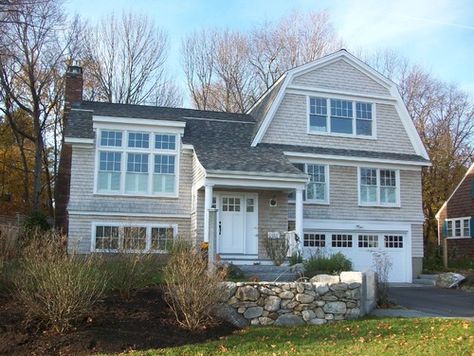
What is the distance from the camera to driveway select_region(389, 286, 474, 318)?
12.4 meters

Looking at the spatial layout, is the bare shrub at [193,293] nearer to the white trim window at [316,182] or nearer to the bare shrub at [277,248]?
the bare shrub at [277,248]

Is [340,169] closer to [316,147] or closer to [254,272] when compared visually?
[316,147]

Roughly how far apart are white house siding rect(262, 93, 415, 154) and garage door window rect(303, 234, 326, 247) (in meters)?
3.42

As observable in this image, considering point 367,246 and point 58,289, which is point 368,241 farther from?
point 58,289

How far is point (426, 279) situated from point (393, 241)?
184 centimetres

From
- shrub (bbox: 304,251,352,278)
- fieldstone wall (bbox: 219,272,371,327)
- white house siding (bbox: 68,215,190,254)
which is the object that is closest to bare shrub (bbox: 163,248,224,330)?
fieldstone wall (bbox: 219,272,371,327)

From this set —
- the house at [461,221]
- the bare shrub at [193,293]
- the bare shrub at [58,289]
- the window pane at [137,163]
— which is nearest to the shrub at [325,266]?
the bare shrub at [193,293]

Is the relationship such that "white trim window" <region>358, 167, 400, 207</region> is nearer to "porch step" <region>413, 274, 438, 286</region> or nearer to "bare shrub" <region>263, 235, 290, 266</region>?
"porch step" <region>413, 274, 438, 286</region>

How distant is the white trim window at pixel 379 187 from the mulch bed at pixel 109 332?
12380 millimetres

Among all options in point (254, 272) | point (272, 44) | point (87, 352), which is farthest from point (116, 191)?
point (272, 44)

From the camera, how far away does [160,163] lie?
18.6m

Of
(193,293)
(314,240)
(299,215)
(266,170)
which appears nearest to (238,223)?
(299,215)

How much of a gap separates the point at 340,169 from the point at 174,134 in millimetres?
6413

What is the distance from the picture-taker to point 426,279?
20.2 meters
